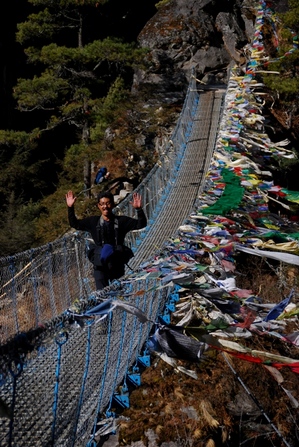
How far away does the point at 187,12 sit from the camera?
1541cm

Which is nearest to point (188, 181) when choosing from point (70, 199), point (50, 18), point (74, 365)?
point (70, 199)

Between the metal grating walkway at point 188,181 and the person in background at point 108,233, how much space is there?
196 centimetres

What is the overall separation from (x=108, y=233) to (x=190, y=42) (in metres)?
12.7

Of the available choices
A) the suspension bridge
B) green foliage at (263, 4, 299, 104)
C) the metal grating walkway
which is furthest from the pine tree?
the suspension bridge

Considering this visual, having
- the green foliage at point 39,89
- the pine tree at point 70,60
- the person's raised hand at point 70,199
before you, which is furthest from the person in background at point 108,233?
the green foliage at point 39,89

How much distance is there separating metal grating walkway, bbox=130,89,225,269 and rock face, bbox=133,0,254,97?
5.50ft

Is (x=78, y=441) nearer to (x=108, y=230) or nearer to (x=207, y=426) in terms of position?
(x=207, y=426)

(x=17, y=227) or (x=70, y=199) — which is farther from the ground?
(x=70, y=199)

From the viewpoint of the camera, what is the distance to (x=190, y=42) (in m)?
14.9

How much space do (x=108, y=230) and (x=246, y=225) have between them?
1.30 metres

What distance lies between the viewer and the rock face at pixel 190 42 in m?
14.2

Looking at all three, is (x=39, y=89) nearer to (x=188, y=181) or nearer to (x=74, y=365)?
(x=188, y=181)

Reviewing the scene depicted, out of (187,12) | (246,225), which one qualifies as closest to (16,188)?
(187,12)

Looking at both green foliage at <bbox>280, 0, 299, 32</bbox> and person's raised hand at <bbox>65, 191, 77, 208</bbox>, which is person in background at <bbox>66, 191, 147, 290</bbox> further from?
green foliage at <bbox>280, 0, 299, 32</bbox>
